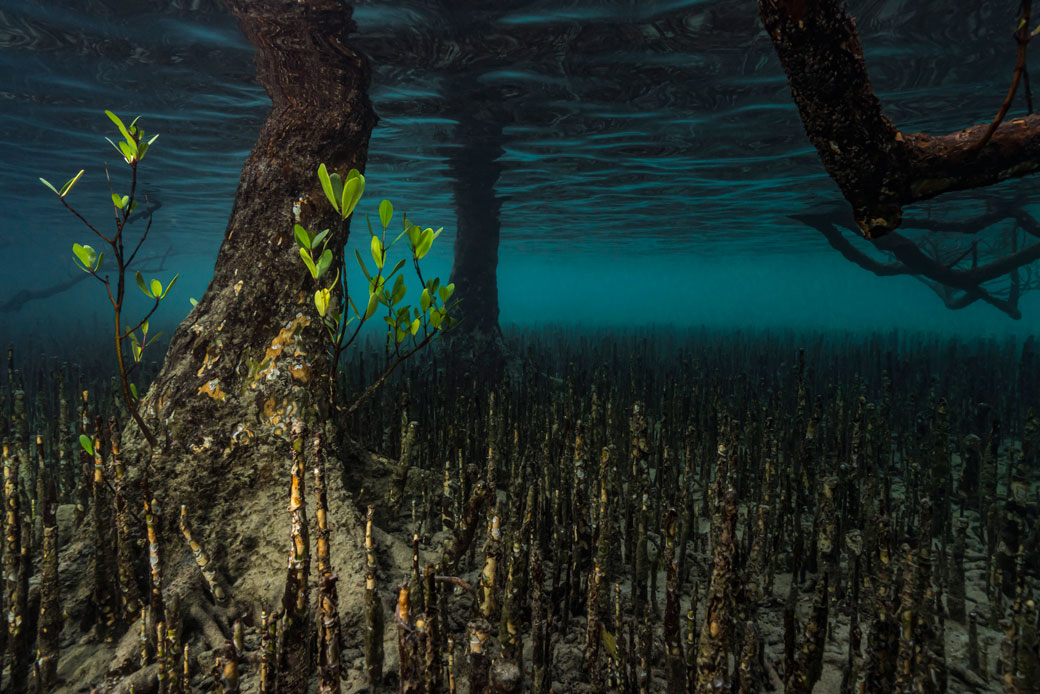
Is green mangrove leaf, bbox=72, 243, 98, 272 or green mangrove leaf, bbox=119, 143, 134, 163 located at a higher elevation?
green mangrove leaf, bbox=119, 143, 134, 163

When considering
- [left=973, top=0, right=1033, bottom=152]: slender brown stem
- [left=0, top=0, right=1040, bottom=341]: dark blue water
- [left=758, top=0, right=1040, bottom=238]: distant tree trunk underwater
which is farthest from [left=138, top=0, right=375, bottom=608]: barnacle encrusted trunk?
[left=0, top=0, right=1040, bottom=341]: dark blue water

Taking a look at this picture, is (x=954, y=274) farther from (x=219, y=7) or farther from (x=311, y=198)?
(x=219, y=7)

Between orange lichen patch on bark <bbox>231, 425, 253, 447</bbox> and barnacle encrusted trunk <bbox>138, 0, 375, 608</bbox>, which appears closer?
barnacle encrusted trunk <bbox>138, 0, 375, 608</bbox>

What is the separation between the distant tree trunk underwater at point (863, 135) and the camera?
5.08 ft

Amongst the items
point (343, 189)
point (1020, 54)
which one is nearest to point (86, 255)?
point (343, 189)

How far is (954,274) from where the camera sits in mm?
9656

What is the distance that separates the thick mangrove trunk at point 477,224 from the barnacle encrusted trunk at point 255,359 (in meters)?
5.72

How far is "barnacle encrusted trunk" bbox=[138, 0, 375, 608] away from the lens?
9.11 feet

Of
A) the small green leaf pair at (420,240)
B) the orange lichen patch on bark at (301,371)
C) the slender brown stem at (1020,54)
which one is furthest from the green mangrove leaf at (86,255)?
the slender brown stem at (1020,54)

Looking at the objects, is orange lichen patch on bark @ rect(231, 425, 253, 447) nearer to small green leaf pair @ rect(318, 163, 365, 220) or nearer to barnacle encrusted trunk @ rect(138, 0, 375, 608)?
barnacle encrusted trunk @ rect(138, 0, 375, 608)

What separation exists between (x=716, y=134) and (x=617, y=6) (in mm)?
5093

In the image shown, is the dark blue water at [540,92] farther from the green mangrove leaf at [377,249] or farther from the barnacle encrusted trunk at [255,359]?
the green mangrove leaf at [377,249]

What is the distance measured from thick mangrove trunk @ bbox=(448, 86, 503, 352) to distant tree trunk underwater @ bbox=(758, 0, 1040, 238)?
27.2ft

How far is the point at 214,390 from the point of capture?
3.06 meters
